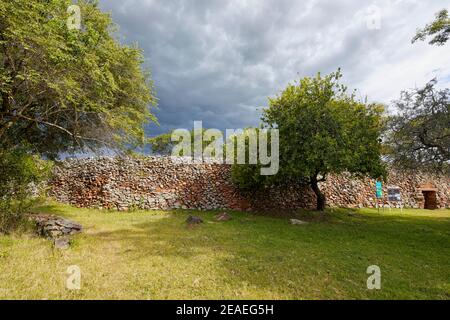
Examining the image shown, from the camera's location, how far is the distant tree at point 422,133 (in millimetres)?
10024

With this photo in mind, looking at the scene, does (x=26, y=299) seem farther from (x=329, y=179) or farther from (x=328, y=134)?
(x=329, y=179)

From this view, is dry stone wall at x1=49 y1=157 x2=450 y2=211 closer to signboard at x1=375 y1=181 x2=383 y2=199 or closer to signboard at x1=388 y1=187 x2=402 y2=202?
signboard at x1=375 y1=181 x2=383 y2=199

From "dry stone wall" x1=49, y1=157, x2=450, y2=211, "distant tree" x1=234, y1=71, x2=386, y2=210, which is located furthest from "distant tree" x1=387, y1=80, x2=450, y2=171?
"dry stone wall" x1=49, y1=157, x2=450, y2=211

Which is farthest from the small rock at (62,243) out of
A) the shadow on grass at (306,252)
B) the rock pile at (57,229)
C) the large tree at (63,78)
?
the large tree at (63,78)

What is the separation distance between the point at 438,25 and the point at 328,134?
260 inches

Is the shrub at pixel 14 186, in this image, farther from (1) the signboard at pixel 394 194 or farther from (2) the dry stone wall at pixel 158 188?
(1) the signboard at pixel 394 194

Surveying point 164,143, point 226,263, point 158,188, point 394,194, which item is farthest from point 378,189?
point 164,143

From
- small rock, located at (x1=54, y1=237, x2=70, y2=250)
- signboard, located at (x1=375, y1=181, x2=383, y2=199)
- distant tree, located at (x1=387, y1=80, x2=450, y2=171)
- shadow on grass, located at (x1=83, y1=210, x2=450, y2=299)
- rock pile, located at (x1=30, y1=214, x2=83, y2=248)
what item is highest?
distant tree, located at (x1=387, y1=80, x2=450, y2=171)

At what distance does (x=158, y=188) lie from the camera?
15938 millimetres

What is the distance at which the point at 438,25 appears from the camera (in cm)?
1046

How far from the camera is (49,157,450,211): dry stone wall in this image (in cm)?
1542

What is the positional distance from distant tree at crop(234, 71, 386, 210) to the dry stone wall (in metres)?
3.48

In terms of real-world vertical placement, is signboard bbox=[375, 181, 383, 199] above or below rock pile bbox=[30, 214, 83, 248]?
above

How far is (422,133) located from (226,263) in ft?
34.8
